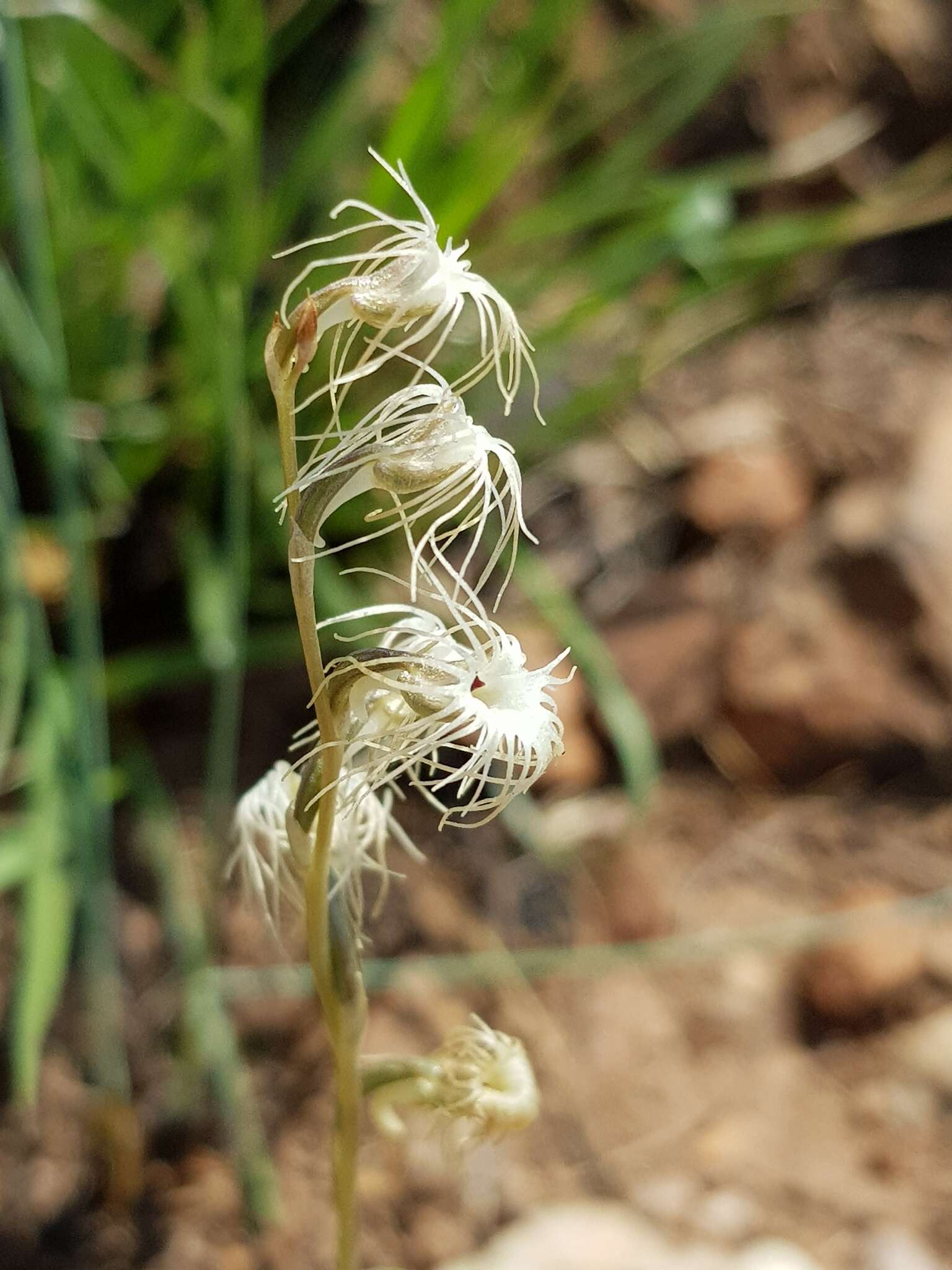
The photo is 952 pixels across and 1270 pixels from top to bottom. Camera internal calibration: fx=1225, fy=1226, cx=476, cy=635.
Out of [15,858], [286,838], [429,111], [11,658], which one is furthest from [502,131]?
[286,838]

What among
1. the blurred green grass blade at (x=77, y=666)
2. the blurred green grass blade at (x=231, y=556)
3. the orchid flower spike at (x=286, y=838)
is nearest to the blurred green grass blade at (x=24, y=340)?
the blurred green grass blade at (x=77, y=666)

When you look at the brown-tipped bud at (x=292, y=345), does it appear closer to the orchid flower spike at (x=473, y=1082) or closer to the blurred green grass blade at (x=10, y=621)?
the orchid flower spike at (x=473, y=1082)

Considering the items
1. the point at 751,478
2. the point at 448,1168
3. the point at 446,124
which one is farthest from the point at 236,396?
the point at 751,478

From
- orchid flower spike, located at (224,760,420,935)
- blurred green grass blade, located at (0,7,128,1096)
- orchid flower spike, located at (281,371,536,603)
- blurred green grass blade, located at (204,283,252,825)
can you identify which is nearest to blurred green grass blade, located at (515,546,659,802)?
blurred green grass blade, located at (204,283,252,825)

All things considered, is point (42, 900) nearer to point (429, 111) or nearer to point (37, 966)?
point (37, 966)

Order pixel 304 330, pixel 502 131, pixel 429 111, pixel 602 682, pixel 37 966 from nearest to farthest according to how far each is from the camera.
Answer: pixel 304 330
pixel 37 966
pixel 429 111
pixel 602 682
pixel 502 131

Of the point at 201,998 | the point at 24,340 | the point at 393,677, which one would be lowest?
the point at 201,998

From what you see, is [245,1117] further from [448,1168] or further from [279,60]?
[279,60]
